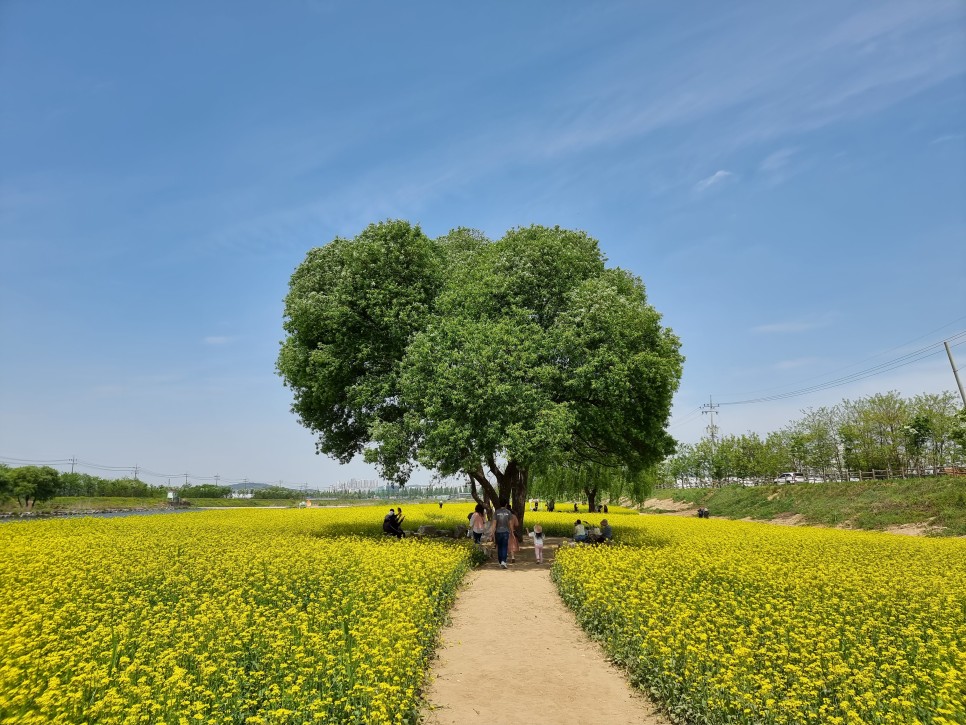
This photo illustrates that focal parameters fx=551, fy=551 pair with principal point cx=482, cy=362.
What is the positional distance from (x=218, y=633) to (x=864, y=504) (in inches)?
2215

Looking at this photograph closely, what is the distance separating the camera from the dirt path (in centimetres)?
865

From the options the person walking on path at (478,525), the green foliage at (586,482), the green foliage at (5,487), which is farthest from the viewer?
the green foliage at (5,487)

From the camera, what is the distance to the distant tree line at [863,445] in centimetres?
6625

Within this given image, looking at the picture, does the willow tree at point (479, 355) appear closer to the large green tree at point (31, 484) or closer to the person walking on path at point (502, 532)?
the person walking on path at point (502, 532)

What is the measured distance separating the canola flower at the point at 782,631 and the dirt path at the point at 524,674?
1.63 ft

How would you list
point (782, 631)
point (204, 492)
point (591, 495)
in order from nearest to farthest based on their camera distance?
point (782, 631) < point (591, 495) < point (204, 492)

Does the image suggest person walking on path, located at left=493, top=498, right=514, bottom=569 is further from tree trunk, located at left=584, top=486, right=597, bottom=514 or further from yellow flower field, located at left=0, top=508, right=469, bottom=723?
tree trunk, located at left=584, top=486, right=597, bottom=514

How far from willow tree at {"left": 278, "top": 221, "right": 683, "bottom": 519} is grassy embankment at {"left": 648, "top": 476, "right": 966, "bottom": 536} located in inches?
1150

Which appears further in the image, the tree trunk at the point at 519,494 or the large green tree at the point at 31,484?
the large green tree at the point at 31,484

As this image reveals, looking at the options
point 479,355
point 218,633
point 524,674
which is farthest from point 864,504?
point 218,633

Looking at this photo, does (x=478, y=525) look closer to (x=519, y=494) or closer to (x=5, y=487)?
(x=519, y=494)

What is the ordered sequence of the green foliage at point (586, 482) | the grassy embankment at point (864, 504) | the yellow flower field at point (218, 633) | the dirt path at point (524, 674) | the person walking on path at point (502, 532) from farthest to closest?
the green foliage at point (586, 482) → the grassy embankment at point (864, 504) → the person walking on path at point (502, 532) → the dirt path at point (524, 674) → the yellow flower field at point (218, 633)

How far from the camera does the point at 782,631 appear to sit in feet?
32.8

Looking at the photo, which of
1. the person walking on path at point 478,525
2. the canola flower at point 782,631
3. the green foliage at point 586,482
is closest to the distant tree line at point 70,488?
the green foliage at point 586,482
